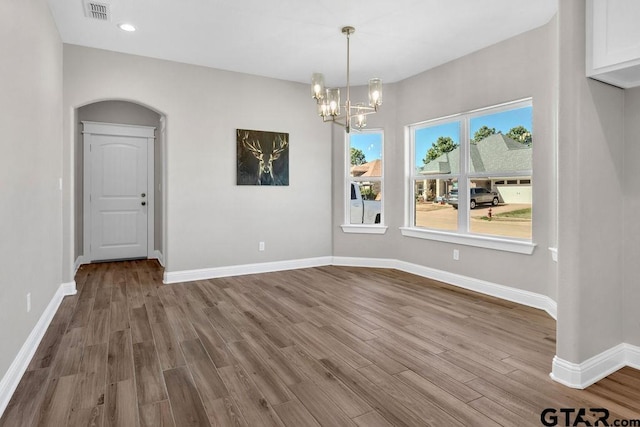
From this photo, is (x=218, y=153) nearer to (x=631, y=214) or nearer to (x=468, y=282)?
(x=468, y=282)

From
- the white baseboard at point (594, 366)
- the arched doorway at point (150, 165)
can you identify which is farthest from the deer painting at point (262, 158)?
the white baseboard at point (594, 366)

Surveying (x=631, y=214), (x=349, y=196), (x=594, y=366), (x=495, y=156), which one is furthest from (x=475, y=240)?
(x=594, y=366)

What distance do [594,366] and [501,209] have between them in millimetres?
2223

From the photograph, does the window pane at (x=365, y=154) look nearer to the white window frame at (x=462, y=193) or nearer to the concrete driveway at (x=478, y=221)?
the white window frame at (x=462, y=193)

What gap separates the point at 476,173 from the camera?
452 cm

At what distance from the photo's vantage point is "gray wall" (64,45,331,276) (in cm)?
448

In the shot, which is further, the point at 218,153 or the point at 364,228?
the point at 364,228

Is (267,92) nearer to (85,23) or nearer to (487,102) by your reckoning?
(85,23)

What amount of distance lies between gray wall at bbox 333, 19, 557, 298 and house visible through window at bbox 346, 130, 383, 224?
0.13 metres

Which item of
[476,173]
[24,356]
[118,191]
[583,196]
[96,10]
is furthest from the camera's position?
[118,191]

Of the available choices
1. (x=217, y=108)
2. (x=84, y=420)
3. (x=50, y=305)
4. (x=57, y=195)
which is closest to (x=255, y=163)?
(x=217, y=108)

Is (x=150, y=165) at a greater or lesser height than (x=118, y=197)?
greater

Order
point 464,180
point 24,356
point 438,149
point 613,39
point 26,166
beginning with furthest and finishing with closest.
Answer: point 438,149 → point 464,180 → point 26,166 → point 24,356 → point 613,39

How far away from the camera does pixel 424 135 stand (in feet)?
17.3
